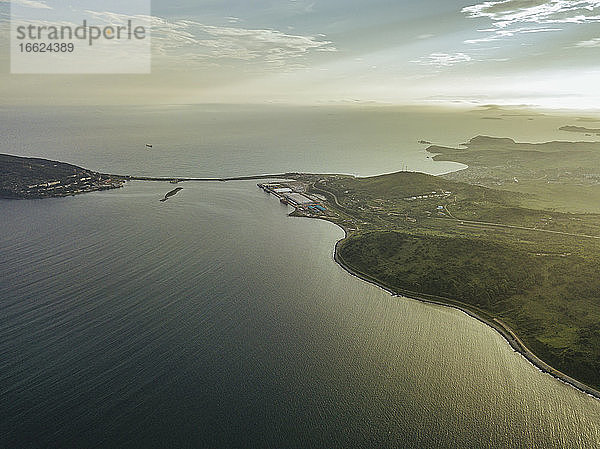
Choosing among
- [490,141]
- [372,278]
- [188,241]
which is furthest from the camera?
[490,141]

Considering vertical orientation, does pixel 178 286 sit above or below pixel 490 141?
below

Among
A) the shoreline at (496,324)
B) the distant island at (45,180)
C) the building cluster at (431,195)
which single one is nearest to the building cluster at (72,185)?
the distant island at (45,180)

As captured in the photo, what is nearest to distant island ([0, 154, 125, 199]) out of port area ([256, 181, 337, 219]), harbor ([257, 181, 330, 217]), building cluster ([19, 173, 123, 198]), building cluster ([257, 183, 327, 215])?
building cluster ([19, 173, 123, 198])

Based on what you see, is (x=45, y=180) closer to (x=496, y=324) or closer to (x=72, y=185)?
(x=72, y=185)

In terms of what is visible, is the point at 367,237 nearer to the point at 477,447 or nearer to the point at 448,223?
the point at 448,223

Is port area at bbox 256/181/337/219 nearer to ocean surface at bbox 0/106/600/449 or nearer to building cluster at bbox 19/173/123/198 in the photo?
ocean surface at bbox 0/106/600/449

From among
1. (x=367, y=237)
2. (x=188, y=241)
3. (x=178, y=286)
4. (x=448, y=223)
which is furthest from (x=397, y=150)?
(x=178, y=286)

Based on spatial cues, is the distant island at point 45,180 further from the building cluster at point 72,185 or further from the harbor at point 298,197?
the harbor at point 298,197
